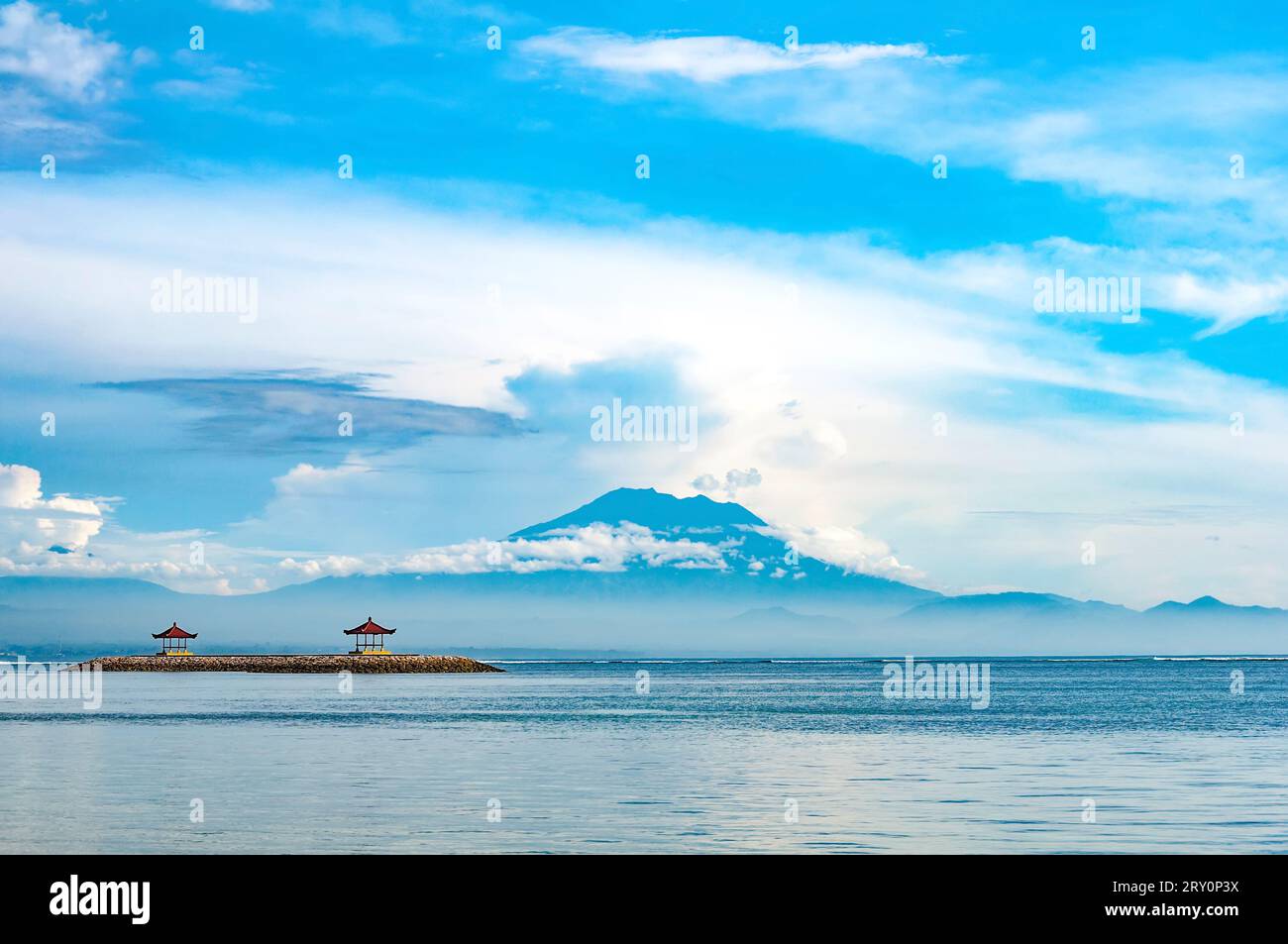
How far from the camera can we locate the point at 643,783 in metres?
43.4

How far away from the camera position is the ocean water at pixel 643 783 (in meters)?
31.4

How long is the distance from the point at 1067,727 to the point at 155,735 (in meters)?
46.5

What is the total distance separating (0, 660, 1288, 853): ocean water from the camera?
31422 mm

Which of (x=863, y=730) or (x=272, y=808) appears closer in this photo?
(x=272, y=808)

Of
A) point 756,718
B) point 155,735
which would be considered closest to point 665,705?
point 756,718
